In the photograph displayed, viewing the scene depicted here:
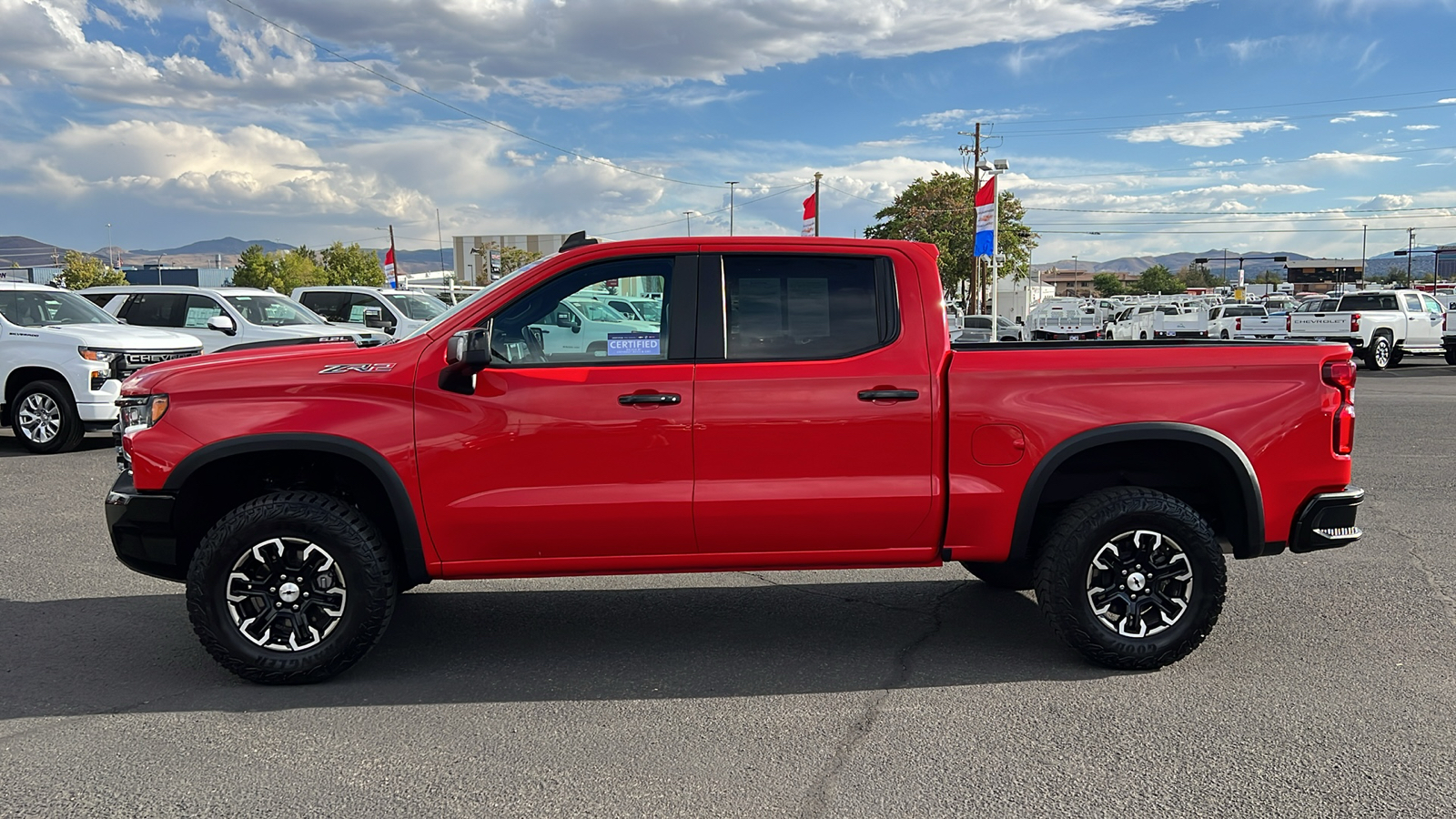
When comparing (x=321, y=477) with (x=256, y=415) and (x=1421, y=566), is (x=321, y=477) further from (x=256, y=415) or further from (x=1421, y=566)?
(x=1421, y=566)

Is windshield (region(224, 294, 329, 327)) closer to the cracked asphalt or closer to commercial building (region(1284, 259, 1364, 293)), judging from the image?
the cracked asphalt

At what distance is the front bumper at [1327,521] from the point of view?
15.5 feet

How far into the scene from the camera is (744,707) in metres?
4.29

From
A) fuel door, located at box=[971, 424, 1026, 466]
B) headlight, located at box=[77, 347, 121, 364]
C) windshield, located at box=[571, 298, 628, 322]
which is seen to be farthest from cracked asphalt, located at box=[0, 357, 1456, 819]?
headlight, located at box=[77, 347, 121, 364]

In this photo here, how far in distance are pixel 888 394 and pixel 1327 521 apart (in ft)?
6.59

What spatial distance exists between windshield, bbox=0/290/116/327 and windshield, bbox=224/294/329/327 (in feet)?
8.33

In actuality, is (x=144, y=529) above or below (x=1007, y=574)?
above

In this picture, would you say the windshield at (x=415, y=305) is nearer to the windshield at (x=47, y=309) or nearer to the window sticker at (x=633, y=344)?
the windshield at (x=47, y=309)

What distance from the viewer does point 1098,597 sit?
4.68 m

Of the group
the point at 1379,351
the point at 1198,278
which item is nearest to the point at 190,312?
the point at 1379,351

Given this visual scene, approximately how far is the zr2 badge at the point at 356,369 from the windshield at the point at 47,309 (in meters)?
9.22

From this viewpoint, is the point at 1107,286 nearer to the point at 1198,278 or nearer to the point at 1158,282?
the point at 1198,278

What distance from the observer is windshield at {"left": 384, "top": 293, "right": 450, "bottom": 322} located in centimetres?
1936

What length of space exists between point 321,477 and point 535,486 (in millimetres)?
1095
